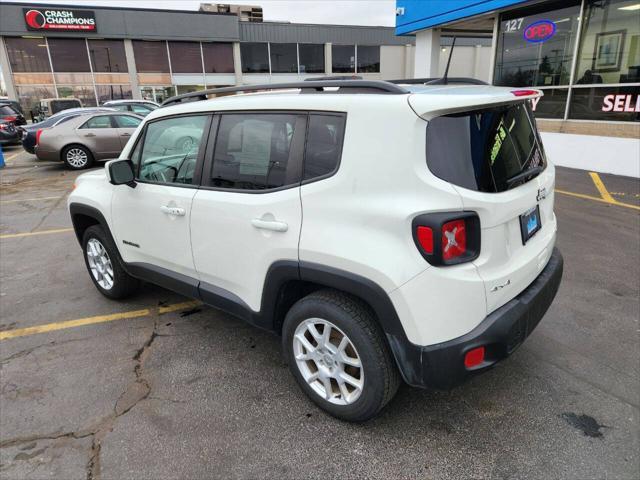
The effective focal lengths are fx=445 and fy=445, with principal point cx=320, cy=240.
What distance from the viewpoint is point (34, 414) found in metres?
2.64

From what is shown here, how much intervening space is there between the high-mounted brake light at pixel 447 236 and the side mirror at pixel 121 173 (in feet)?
7.64

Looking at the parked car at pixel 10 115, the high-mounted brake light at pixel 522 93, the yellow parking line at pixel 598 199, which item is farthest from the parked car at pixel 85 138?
the high-mounted brake light at pixel 522 93

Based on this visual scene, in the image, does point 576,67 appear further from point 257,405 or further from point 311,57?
point 311,57

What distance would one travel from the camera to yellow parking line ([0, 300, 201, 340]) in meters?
3.62

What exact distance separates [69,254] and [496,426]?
5.15m

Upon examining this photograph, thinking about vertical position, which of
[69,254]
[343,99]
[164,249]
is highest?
[343,99]

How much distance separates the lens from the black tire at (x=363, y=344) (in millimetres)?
2193

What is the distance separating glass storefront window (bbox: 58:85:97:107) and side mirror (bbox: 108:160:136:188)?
2676cm

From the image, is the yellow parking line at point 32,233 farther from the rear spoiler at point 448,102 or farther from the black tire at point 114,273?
the rear spoiler at point 448,102

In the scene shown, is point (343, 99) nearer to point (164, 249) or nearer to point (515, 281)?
point (515, 281)

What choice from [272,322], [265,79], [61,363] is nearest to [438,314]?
[272,322]

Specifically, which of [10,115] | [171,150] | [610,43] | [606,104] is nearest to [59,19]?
[10,115]

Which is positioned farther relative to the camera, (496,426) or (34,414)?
(34,414)

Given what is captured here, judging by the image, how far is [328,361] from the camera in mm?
2447
